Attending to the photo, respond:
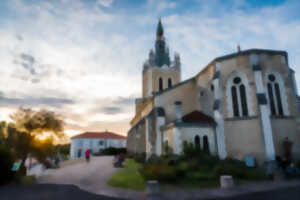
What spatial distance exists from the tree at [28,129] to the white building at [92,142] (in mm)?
43654

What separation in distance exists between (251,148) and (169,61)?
28.0 meters

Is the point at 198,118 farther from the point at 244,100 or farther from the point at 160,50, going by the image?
the point at 160,50

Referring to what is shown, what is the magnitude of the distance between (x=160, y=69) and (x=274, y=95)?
944 inches

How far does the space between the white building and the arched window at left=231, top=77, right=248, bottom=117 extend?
48.9 m

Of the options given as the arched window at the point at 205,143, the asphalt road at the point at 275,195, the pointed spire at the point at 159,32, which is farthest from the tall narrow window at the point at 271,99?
the pointed spire at the point at 159,32

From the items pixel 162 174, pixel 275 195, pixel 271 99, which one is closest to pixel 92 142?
pixel 162 174

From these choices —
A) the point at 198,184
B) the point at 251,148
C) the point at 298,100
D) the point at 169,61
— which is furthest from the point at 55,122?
the point at 169,61

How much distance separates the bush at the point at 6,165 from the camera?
1292 centimetres

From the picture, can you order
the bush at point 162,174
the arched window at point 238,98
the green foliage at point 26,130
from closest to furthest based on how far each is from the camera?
the bush at point 162,174, the green foliage at point 26,130, the arched window at point 238,98

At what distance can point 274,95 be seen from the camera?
58.5ft

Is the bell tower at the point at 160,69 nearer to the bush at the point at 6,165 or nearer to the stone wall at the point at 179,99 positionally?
the stone wall at the point at 179,99

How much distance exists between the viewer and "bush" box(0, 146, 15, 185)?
42.4 feet

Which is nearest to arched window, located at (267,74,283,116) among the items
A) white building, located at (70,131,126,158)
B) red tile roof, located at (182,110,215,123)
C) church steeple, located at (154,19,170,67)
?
red tile roof, located at (182,110,215,123)

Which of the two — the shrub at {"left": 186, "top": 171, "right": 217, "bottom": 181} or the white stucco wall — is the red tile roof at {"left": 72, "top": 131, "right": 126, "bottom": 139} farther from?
the shrub at {"left": 186, "top": 171, "right": 217, "bottom": 181}
